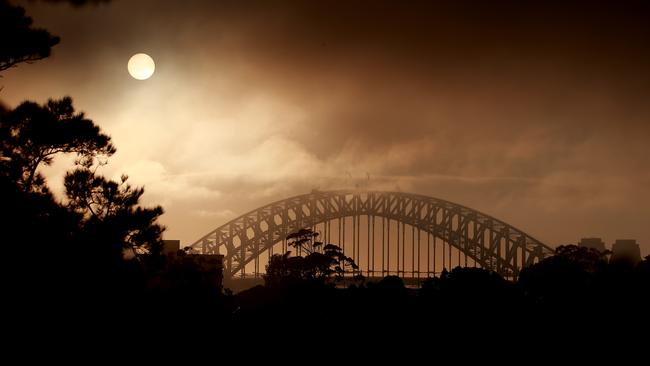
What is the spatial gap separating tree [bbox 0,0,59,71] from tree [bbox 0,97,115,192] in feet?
7.52

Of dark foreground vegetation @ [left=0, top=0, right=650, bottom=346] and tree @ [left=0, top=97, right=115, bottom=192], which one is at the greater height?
tree @ [left=0, top=97, right=115, bottom=192]

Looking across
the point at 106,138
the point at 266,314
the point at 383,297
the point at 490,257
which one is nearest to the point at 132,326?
the point at 106,138

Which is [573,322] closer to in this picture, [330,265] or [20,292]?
[20,292]

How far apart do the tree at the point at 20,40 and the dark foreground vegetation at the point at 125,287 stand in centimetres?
4

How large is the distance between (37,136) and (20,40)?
15.3 feet

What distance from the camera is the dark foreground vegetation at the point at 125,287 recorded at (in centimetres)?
2517

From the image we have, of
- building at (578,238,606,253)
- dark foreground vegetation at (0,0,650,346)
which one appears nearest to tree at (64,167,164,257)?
dark foreground vegetation at (0,0,650,346)

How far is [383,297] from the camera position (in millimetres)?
45531

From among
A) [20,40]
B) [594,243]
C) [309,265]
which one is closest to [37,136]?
[20,40]

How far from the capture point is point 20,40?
89.3 feet

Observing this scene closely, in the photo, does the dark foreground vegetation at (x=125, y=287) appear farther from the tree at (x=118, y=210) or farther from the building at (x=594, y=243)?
the building at (x=594, y=243)

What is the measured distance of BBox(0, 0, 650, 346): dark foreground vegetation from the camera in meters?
25.2

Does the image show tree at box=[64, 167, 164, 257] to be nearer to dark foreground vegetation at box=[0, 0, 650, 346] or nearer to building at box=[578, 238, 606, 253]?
dark foreground vegetation at box=[0, 0, 650, 346]

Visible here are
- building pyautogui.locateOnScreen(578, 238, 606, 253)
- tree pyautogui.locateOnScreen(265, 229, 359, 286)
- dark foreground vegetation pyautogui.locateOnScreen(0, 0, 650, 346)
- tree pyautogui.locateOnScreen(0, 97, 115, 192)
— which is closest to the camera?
dark foreground vegetation pyautogui.locateOnScreen(0, 0, 650, 346)
